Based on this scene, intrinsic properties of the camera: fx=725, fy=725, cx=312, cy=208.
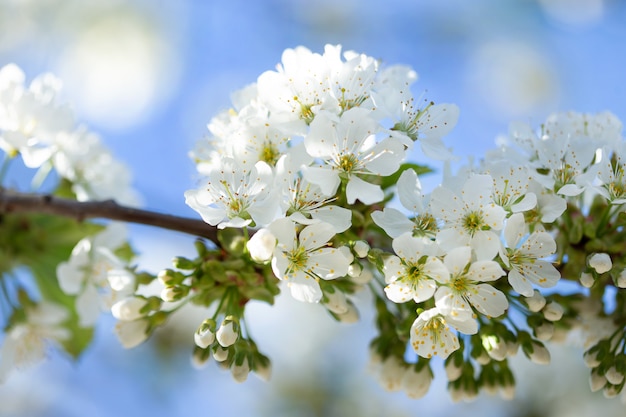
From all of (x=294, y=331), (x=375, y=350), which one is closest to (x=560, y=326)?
(x=375, y=350)

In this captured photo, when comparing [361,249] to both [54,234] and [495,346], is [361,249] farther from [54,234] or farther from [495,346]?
[54,234]

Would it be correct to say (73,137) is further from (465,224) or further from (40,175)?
(465,224)

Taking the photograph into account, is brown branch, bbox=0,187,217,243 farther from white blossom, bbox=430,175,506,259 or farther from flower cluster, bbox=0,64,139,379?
white blossom, bbox=430,175,506,259

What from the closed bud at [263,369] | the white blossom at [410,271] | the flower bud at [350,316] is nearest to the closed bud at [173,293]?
the closed bud at [263,369]

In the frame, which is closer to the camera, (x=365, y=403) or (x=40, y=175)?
(x=40, y=175)

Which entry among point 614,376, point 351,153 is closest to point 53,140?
point 351,153

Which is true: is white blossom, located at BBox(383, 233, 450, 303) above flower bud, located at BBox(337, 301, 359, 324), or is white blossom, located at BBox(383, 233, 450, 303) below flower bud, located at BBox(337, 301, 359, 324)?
above

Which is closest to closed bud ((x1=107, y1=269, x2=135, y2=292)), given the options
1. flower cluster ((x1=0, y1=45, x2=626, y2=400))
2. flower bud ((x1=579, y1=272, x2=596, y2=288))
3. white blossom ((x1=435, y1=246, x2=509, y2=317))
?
flower cluster ((x1=0, y1=45, x2=626, y2=400))
